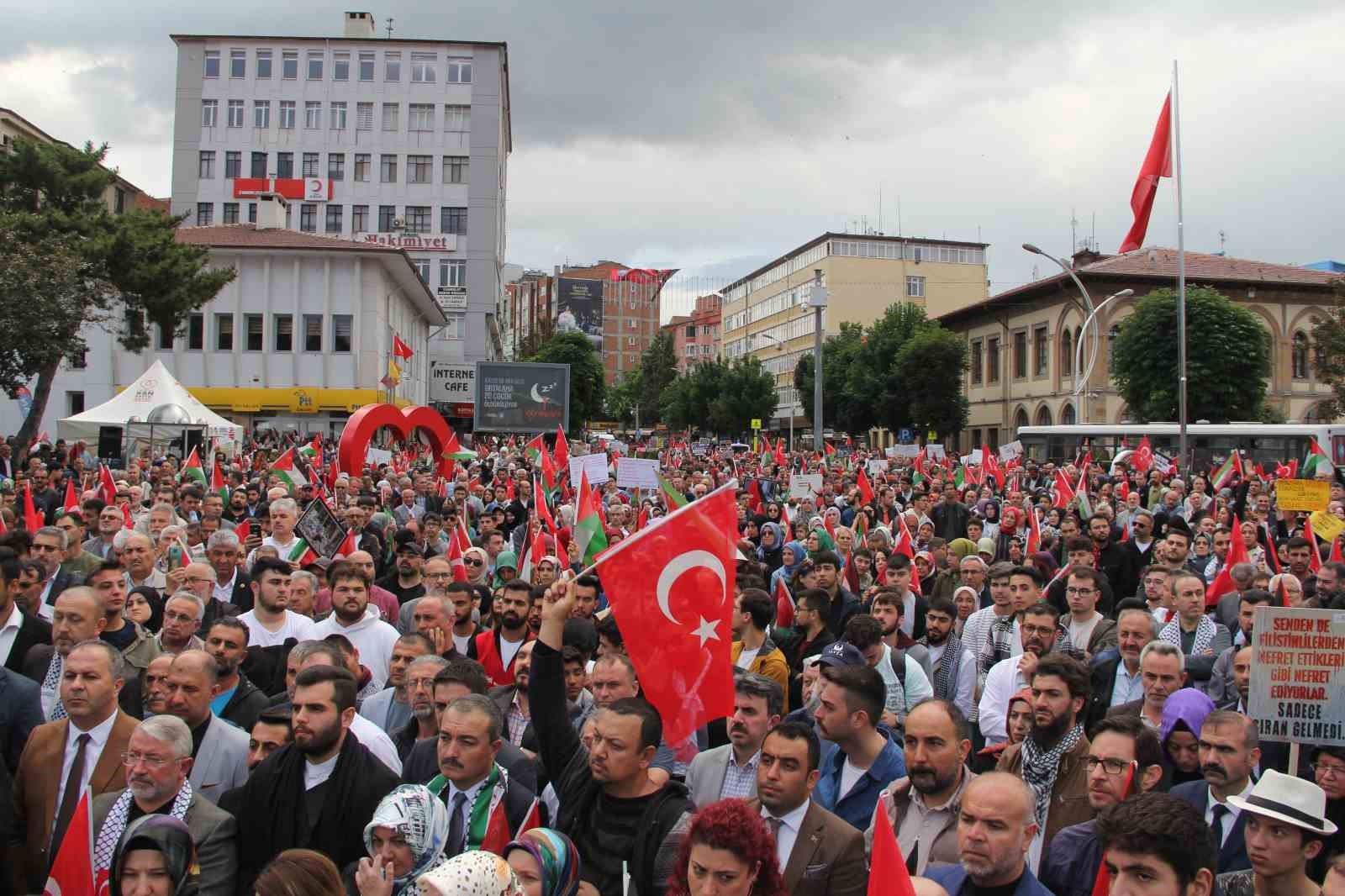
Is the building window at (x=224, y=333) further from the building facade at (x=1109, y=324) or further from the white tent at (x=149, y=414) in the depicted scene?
the building facade at (x=1109, y=324)

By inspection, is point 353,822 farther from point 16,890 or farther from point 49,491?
point 49,491

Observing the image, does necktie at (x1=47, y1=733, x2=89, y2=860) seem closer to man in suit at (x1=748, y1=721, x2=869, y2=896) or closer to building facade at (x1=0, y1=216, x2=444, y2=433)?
man in suit at (x1=748, y1=721, x2=869, y2=896)

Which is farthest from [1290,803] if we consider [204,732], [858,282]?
[858,282]

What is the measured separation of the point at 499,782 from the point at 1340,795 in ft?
10.2

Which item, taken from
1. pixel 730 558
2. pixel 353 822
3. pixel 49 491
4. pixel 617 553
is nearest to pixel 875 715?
pixel 730 558

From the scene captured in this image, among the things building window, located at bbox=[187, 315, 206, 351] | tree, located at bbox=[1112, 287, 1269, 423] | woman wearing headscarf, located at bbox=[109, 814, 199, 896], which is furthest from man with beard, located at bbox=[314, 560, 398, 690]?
building window, located at bbox=[187, 315, 206, 351]

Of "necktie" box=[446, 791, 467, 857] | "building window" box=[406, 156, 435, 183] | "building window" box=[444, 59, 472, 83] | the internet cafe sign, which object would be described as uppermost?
"building window" box=[444, 59, 472, 83]

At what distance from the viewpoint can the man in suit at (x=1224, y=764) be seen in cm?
421

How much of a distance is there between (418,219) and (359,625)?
62704 millimetres

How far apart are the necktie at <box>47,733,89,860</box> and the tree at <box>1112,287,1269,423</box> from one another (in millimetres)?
43623

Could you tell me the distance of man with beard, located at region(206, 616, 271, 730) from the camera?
5.28 meters

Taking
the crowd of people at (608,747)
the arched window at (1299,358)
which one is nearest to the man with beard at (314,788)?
the crowd of people at (608,747)

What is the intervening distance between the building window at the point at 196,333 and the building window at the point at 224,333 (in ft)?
1.63

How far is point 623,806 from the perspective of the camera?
3961 mm
